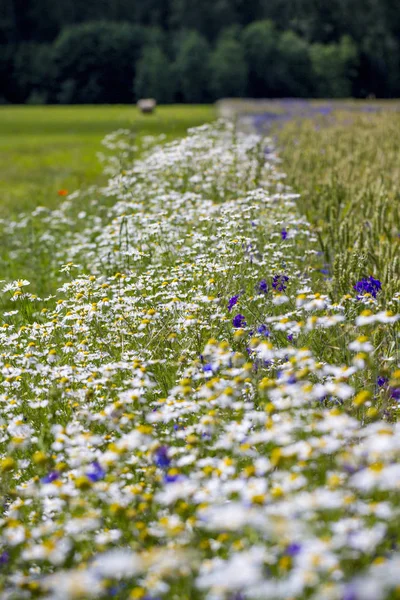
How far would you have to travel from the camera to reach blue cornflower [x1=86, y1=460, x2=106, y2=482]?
2.49 m

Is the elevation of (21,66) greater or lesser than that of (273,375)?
greater

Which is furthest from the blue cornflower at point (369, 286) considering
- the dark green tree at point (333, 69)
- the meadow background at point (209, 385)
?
the dark green tree at point (333, 69)

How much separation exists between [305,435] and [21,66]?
63.3 meters

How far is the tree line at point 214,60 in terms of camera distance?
57.2 metres

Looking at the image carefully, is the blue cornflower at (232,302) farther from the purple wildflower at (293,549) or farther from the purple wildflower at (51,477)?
the purple wildflower at (293,549)

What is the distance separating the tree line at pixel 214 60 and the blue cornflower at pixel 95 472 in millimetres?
55997

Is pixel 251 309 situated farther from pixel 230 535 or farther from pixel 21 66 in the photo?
pixel 21 66

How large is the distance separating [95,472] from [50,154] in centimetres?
1683

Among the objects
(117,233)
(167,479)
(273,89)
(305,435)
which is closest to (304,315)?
(305,435)

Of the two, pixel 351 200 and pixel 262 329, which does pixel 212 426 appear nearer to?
pixel 262 329

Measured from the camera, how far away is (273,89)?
59031 millimetres

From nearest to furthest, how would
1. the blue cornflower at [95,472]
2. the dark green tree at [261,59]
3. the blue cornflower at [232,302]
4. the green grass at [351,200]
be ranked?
the blue cornflower at [95,472]
the blue cornflower at [232,302]
the green grass at [351,200]
the dark green tree at [261,59]

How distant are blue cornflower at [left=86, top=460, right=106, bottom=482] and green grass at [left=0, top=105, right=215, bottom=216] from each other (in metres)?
8.26

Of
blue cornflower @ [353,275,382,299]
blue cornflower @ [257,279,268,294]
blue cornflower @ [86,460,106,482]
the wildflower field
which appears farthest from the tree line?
blue cornflower @ [86,460,106,482]
